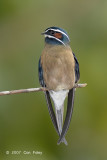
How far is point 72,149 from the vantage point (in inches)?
119

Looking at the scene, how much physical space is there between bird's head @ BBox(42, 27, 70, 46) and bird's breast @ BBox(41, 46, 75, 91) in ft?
0.11

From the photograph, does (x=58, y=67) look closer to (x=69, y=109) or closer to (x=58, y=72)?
(x=58, y=72)

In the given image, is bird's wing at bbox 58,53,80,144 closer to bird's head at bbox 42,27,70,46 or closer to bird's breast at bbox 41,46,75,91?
bird's breast at bbox 41,46,75,91

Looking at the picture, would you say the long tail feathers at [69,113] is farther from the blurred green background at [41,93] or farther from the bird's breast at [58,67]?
the blurred green background at [41,93]

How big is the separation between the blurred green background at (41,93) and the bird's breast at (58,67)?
53cm

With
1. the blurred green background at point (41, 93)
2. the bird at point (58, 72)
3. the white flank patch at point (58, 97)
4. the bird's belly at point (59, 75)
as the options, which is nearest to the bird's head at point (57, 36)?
the bird at point (58, 72)

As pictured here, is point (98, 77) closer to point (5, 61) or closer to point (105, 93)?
point (105, 93)

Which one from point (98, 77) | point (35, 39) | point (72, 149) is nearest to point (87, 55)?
point (98, 77)

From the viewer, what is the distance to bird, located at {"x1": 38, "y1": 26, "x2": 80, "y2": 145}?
7.26ft

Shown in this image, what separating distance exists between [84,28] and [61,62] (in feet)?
3.09

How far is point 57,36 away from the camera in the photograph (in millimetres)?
2195

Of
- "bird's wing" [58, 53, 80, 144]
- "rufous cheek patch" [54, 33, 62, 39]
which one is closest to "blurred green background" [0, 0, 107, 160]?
"bird's wing" [58, 53, 80, 144]

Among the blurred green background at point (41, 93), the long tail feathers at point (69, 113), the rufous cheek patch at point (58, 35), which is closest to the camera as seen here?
the long tail feathers at point (69, 113)

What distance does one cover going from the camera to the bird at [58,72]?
2213mm
